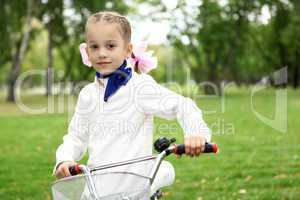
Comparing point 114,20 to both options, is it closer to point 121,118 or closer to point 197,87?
point 121,118

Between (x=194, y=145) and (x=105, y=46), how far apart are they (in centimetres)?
89

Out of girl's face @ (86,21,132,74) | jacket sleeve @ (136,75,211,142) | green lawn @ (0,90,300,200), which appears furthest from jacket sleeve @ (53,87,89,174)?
green lawn @ (0,90,300,200)

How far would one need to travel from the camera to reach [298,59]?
5684 centimetres

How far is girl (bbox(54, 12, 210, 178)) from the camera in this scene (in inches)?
119

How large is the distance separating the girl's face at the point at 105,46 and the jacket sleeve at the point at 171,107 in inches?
9.1

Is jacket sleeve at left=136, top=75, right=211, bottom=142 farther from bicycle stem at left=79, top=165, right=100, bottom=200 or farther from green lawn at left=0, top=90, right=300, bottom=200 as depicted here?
green lawn at left=0, top=90, right=300, bottom=200

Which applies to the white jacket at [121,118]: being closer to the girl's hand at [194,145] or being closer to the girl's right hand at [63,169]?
the girl's right hand at [63,169]

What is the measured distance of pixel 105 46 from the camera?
10.1 feet

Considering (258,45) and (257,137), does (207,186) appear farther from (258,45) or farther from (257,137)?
(258,45)

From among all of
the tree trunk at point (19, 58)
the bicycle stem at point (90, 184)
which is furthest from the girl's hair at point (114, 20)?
the tree trunk at point (19, 58)

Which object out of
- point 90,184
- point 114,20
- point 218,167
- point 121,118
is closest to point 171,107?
point 121,118

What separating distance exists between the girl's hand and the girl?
36cm

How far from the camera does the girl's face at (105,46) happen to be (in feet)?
9.87

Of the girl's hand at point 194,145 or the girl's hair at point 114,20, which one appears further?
the girl's hair at point 114,20
